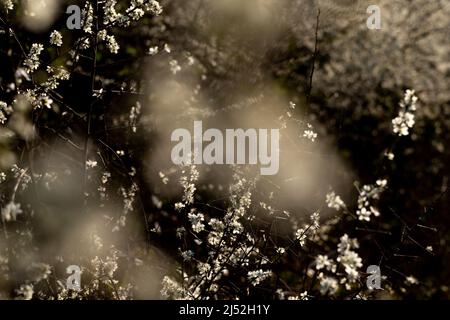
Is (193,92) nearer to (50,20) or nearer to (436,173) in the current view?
(50,20)

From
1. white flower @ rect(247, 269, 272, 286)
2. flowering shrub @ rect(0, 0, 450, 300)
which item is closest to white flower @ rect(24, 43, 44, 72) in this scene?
flowering shrub @ rect(0, 0, 450, 300)

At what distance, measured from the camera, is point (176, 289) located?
2.98 meters

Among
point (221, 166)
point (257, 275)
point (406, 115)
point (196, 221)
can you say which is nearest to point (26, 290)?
point (196, 221)

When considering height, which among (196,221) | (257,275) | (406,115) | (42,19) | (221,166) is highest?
(42,19)

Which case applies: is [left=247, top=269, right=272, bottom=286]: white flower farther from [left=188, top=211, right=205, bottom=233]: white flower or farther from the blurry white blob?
the blurry white blob

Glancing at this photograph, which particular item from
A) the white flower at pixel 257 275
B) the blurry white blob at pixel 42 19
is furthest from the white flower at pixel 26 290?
the blurry white blob at pixel 42 19

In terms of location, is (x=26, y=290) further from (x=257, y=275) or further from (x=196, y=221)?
(x=257, y=275)

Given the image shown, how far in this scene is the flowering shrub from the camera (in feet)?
9.94

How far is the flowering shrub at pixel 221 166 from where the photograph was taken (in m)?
3.03

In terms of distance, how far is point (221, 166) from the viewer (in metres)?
5.16

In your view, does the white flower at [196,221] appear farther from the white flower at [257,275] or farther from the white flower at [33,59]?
the white flower at [33,59]

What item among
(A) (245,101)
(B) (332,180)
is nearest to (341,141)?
(B) (332,180)

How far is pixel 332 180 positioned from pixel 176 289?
3294 mm

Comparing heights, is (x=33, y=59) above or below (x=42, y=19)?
below
